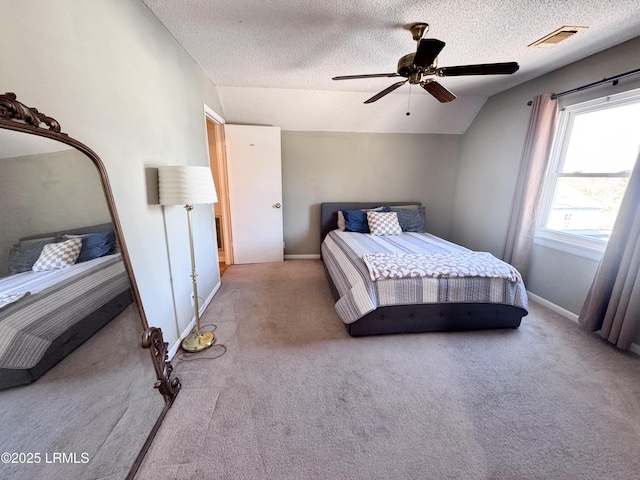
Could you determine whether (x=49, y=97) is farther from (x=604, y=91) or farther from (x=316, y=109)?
(x=604, y=91)

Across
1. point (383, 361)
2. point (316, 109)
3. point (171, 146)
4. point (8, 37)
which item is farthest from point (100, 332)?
point (316, 109)

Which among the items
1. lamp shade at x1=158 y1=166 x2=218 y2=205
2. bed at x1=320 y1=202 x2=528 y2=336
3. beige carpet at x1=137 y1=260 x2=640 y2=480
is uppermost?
lamp shade at x1=158 y1=166 x2=218 y2=205

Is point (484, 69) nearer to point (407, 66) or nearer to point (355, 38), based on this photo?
point (407, 66)

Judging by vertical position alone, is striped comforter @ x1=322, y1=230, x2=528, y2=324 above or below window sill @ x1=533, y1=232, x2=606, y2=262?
below

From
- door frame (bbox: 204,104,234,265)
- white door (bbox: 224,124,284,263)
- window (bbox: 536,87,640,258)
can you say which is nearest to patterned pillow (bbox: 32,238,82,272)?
door frame (bbox: 204,104,234,265)

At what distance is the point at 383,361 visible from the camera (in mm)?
1874

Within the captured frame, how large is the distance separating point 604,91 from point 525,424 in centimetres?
283

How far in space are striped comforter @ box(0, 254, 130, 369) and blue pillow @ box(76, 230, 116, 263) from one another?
0.08ft

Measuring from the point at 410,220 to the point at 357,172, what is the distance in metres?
1.14

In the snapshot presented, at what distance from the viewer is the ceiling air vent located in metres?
1.85

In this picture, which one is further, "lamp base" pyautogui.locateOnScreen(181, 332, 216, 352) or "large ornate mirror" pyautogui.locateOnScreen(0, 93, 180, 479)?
"lamp base" pyautogui.locateOnScreen(181, 332, 216, 352)

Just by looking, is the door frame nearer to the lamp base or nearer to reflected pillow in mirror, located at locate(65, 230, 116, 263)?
the lamp base

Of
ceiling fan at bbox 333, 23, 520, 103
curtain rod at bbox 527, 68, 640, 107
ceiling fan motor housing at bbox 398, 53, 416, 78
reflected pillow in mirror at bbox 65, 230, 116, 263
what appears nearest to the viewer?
reflected pillow in mirror at bbox 65, 230, 116, 263

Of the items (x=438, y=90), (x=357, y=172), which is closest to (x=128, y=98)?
(x=438, y=90)
